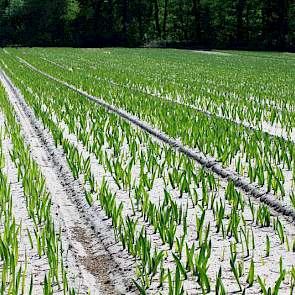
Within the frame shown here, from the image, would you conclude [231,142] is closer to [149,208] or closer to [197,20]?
[149,208]

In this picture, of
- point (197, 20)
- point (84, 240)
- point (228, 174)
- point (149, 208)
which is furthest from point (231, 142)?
point (197, 20)

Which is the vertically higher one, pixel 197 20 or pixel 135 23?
pixel 197 20

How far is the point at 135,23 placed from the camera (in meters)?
71.5

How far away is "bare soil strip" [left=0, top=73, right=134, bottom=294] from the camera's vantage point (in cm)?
363

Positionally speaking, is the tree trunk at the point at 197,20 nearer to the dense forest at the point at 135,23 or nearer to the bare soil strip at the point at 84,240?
the dense forest at the point at 135,23

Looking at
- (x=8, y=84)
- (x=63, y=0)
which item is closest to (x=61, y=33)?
(x=63, y=0)

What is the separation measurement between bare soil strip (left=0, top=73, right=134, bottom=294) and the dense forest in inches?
2119

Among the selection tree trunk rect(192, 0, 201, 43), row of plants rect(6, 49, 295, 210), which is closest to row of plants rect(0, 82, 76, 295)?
row of plants rect(6, 49, 295, 210)

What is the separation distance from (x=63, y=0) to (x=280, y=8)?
72.5 feet

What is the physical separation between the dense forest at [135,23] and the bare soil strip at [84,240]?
2119 inches

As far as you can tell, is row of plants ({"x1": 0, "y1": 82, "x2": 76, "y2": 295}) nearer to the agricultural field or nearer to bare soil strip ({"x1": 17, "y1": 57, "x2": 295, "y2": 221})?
the agricultural field

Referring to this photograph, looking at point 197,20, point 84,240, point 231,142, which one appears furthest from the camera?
point 197,20

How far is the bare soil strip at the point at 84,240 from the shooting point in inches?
143

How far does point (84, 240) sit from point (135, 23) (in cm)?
6872
